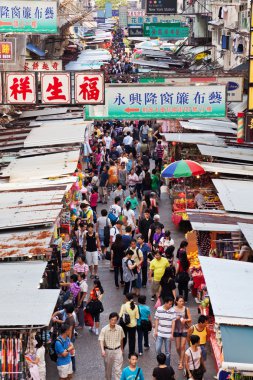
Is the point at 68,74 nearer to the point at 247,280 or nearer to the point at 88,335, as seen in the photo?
the point at 88,335

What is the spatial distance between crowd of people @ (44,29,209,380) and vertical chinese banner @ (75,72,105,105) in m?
2.33

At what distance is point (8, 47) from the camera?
2442cm

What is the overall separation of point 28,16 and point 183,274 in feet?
46.0

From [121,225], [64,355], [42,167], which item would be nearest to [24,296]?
[64,355]

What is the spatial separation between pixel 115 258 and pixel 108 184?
760 centimetres

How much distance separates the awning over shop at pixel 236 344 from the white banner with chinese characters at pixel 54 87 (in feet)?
30.2

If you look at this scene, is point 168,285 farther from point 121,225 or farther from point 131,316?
point 121,225

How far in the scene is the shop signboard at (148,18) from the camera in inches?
2083

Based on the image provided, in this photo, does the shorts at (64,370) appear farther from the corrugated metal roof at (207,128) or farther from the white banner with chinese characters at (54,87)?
the corrugated metal roof at (207,128)

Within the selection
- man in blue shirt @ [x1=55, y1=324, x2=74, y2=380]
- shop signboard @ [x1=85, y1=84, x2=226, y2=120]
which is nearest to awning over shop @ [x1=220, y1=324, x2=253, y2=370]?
man in blue shirt @ [x1=55, y1=324, x2=74, y2=380]

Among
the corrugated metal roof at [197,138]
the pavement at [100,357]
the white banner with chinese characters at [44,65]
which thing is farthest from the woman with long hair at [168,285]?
the white banner with chinese characters at [44,65]

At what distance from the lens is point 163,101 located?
18812 millimetres

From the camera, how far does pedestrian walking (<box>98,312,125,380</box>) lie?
1082 centimetres

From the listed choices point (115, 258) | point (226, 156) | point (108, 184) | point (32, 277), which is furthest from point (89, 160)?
point (32, 277)
